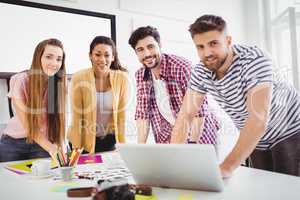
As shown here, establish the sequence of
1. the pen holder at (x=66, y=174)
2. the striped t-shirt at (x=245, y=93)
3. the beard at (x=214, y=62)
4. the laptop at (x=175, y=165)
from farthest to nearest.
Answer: the beard at (x=214, y=62)
the striped t-shirt at (x=245, y=93)
the pen holder at (x=66, y=174)
the laptop at (x=175, y=165)

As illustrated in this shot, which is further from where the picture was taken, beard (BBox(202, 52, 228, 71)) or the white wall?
the white wall

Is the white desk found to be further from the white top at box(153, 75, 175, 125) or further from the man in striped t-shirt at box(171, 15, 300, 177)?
the white top at box(153, 75, 175, 125)

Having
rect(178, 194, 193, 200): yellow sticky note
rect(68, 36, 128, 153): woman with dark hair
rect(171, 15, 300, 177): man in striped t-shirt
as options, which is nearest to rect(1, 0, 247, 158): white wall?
rect(68, 36, 128, 153): woman with dark hair

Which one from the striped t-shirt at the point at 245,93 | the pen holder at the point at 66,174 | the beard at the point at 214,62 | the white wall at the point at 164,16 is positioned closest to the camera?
the pen holder at the point at 66,174

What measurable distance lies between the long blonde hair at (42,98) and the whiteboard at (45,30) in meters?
0.06

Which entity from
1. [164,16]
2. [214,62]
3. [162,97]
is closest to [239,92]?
[214,62]

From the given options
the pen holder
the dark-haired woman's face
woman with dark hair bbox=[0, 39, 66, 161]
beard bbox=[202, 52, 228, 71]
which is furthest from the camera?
the dark-haired woman's face

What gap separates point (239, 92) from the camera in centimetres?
140

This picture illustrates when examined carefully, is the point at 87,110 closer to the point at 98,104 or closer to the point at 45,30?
the point at 98,104

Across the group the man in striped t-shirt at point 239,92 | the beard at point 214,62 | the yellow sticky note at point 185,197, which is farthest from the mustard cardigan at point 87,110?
the yellow sticky note at point 185,197

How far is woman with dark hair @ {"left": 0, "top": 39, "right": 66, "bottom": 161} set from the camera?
1.88 m

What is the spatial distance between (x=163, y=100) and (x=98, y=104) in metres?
0.45

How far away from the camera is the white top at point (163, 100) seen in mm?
2084

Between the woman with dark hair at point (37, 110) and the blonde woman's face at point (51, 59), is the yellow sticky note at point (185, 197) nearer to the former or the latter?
the woman with dark hair at point (37, 110)
